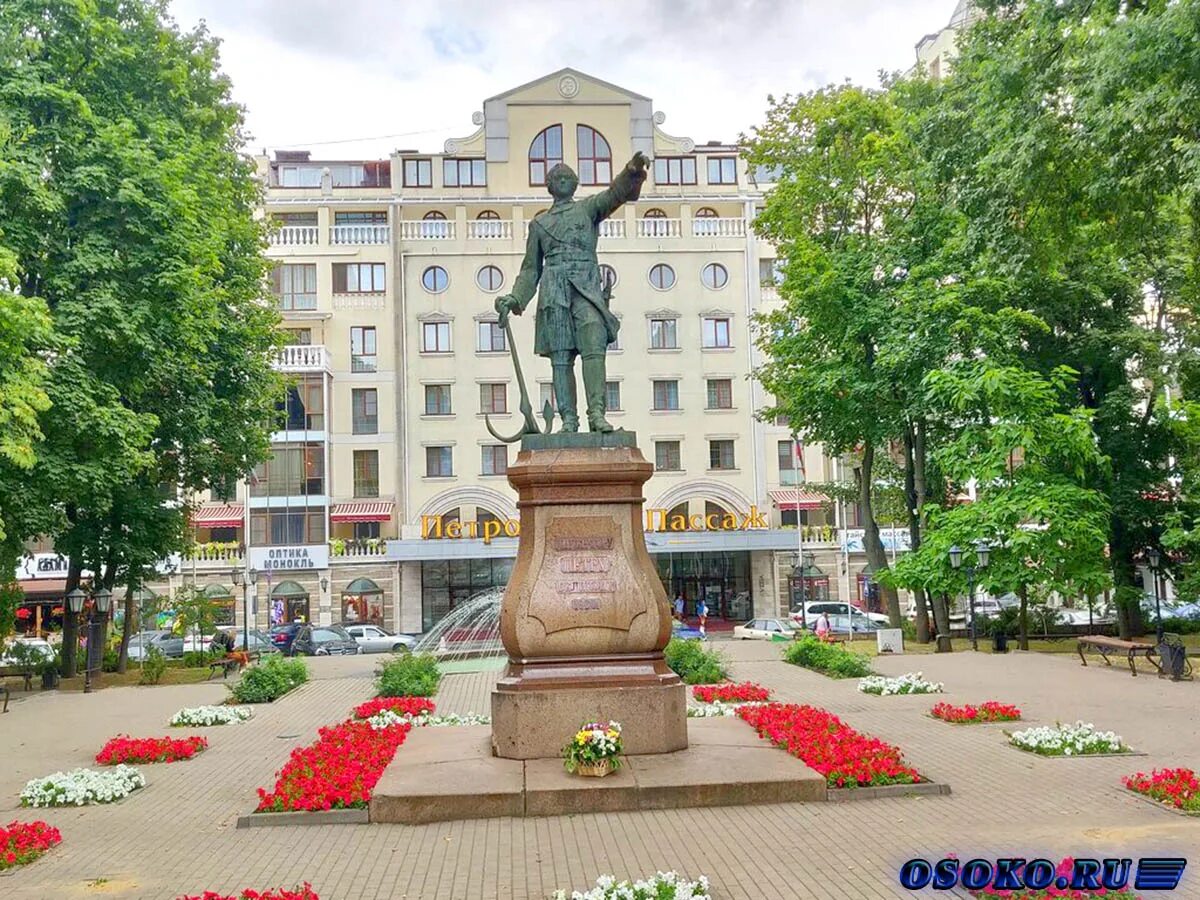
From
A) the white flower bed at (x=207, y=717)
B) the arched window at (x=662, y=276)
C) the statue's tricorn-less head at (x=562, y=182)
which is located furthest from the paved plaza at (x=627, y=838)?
the arched window at (x=662, y=276)

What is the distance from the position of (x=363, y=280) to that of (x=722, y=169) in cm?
1749

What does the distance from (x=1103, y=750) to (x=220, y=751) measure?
33.7 feet

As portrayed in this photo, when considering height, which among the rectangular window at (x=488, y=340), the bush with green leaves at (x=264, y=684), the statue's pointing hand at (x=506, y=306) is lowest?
the bush with green leaves at (x=264, y=684)

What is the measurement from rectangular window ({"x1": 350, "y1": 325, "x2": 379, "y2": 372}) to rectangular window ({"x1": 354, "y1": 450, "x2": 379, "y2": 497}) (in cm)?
380

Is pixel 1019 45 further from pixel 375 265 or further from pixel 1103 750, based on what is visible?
pixel 375 265

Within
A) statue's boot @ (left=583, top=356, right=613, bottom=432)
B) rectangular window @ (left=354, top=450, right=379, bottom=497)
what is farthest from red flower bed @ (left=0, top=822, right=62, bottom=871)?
rectangular window @ (left=354, top=450, right=379, bottom=497)

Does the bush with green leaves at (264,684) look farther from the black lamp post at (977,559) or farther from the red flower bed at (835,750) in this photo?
the black lamp post at (977,559)

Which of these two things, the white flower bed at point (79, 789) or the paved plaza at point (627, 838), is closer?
the paved plaza at point (627, 838)

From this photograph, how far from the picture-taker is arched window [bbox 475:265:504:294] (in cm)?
5084

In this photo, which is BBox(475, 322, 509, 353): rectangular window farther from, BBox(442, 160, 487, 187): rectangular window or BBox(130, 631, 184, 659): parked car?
BBox(130, 631, 184, 659): parked car

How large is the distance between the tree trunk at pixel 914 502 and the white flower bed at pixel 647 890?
2537 cm

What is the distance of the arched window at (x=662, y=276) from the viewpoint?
51438 mm

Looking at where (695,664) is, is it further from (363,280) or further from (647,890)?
(363,280)

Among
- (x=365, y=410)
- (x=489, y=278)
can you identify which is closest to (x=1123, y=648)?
(x=489, y=278)
